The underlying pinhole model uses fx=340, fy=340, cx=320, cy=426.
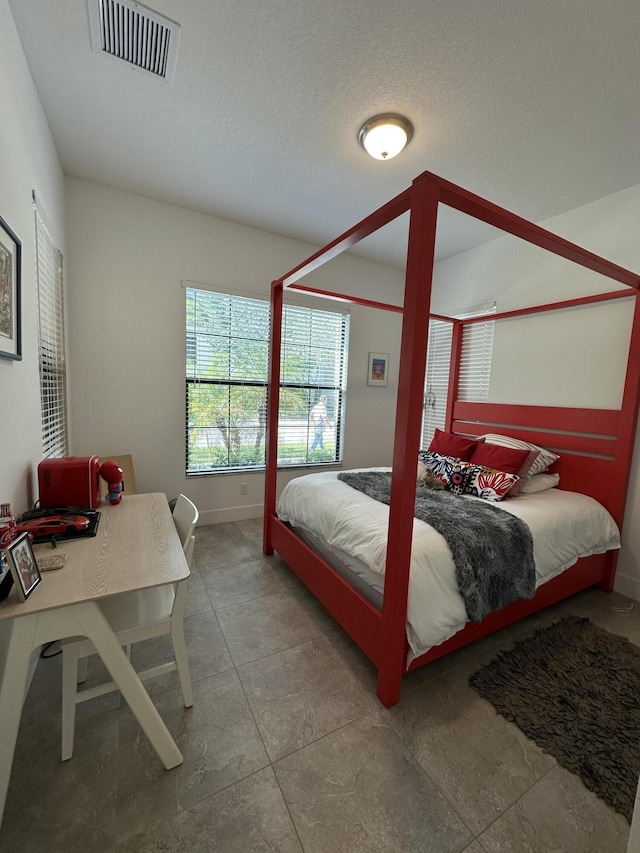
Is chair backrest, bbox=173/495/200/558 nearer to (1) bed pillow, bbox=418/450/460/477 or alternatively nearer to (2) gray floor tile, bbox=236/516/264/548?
(2) gray floor tile, bbox=236/516/264/548

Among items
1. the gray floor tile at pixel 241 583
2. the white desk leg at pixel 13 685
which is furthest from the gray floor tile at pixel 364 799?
the gray floor tile at pixel 241 583

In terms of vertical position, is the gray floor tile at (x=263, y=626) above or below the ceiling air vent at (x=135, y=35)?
below

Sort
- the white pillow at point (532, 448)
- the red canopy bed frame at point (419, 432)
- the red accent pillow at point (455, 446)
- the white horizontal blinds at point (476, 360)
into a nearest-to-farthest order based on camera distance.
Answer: the red canopy bed frame at point (419, 432)
the white pillow at point (532, 448)
the red accent pillow at point (455, 446)
the white horizontal blinds at point (476, 360)

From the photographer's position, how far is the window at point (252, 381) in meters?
3.11

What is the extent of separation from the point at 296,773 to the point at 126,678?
677 mm

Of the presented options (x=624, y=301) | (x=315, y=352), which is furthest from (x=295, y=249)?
(x=624, y=301)

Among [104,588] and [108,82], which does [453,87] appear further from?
[104,588]

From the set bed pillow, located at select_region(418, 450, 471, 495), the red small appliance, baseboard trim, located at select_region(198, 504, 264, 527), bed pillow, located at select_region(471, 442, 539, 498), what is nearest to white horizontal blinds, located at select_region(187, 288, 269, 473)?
baseboard trim, located at select_region(198, 504, 264, 527)

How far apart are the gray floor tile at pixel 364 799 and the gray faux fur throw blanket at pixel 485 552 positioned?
2.03ft

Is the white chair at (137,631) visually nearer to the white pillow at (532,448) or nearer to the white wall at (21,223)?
the white wall at (21,223)

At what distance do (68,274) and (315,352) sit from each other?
7.09 ft

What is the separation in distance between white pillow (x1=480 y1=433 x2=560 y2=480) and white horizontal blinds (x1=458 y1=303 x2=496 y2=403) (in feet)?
1.91

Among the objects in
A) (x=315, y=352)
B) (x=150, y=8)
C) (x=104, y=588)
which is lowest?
(x=104, y=588)

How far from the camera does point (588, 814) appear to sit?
3.63ft
